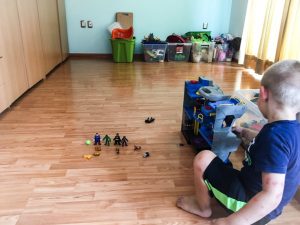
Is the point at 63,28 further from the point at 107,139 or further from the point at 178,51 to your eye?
the point at 107,139

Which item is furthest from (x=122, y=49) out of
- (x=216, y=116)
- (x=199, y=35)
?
(x=216, y=116)

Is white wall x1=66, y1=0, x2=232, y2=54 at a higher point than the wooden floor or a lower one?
higher

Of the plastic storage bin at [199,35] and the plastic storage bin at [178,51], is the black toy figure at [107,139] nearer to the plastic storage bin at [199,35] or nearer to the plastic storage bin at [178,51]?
the plastic storage bin at [178,51]

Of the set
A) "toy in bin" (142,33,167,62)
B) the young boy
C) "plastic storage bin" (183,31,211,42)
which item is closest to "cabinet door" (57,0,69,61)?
"toy in bin" (142,33,167,62)

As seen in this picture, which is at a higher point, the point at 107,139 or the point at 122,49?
the point at 122,49

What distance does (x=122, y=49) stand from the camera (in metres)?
4.34

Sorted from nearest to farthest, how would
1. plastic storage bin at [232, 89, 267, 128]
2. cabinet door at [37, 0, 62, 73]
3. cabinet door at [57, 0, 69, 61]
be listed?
plastic storage bin at [232, 89, 267, 128]
cabinet door at [37, 0, 62, 73]
cabinet door at [57, 0, 69, 61]

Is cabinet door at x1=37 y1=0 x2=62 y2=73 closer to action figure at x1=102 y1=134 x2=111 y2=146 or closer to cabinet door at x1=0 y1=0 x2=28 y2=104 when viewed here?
cabinet door at x1=0 y1=0 x2=28 y2=104

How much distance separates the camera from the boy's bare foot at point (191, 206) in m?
1.15

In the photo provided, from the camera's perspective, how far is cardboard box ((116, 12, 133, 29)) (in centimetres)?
449

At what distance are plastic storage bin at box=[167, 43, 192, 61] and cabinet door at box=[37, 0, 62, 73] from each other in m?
1.80

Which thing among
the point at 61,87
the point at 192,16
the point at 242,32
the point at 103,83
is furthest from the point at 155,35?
the point at 61,87

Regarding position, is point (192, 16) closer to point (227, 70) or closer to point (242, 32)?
point (242, 32)

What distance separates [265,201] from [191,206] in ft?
1.42
